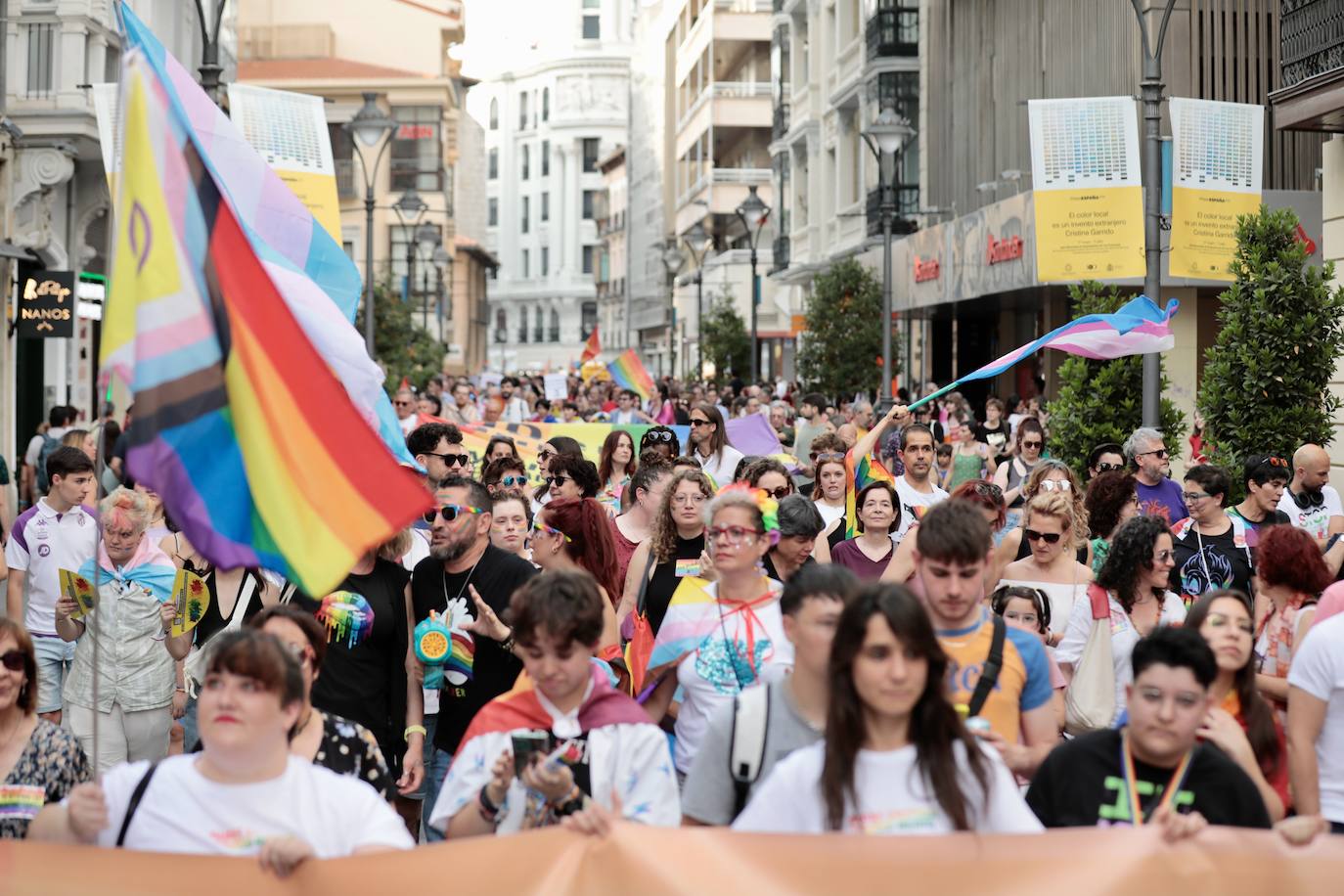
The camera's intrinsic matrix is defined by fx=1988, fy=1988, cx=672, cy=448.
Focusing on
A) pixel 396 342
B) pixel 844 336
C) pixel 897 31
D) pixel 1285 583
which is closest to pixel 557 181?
pixel 396 342

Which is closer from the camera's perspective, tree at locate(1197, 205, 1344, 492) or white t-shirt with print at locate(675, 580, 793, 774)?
white t-shirt with print at locate(675, 580, 793, 774)

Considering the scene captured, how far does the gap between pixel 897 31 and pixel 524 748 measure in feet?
123

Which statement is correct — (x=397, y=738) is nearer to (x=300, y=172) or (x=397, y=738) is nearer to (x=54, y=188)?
(x=300, y=172)

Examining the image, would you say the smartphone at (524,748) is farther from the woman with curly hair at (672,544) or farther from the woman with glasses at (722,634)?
the woman with curly hair at (672,544)

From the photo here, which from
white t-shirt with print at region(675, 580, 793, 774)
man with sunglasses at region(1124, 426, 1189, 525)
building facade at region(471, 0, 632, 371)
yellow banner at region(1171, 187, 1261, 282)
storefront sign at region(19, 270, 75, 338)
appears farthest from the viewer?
Result: building facade at region(471, 0, 632, 371)

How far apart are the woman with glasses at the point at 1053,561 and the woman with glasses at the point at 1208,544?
1388 millimetres

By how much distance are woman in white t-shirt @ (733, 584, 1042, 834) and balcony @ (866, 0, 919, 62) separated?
123ft

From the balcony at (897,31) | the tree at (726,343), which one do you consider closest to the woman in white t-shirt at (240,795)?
the balcony at (897,31)

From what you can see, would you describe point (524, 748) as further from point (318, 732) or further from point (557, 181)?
point (557, 181)

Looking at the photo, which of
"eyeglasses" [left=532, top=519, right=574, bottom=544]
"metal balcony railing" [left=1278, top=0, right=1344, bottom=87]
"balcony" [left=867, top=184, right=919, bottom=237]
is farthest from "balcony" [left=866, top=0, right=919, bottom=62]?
"eyeglasses" [left=532, top=519, right=574, bottom=544]

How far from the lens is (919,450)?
38.5ft

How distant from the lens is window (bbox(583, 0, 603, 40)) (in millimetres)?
150750

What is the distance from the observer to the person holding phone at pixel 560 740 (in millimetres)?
5105

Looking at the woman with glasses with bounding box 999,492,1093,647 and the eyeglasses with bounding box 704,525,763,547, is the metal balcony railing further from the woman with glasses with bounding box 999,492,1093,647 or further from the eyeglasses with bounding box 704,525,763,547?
the eyeglasses with bounding box 704,525,763,547
